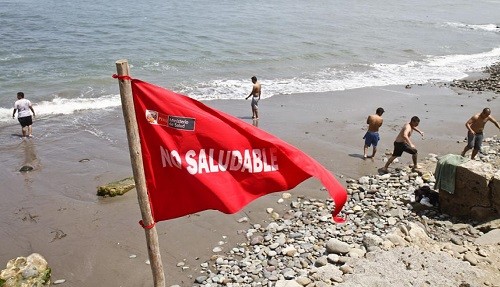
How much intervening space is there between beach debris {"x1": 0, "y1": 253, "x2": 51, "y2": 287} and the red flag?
3.99 meters

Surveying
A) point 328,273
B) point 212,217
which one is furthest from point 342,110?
point 328,273

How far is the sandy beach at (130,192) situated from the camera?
864 centimetres

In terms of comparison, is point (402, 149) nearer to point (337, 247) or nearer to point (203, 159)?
point (337, 247)

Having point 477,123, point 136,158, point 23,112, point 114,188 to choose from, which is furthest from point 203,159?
point 23,112

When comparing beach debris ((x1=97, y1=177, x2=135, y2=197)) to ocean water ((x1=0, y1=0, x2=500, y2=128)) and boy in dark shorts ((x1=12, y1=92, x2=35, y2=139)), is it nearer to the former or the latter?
boy in dark shorts ((x1=12, y1=92, x2=35, y2=139))

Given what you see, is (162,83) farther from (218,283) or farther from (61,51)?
(218,283)

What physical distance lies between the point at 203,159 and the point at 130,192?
677cm

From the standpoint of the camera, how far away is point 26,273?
755 cm

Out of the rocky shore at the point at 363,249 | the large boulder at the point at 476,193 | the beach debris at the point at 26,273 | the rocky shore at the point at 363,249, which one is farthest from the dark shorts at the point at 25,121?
the large boulder at the point at 476,193

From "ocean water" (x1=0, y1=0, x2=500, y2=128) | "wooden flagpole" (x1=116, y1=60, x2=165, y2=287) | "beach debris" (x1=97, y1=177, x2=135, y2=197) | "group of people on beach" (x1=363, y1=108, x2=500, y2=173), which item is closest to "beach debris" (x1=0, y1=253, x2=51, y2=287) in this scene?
"beach debris" (x1=97, y1=177, x2=135, y2=197)

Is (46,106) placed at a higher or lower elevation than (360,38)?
lower

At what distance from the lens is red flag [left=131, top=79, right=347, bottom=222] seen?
4.75m

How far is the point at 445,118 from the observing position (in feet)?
59.0

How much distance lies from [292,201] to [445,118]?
33.5 ft
